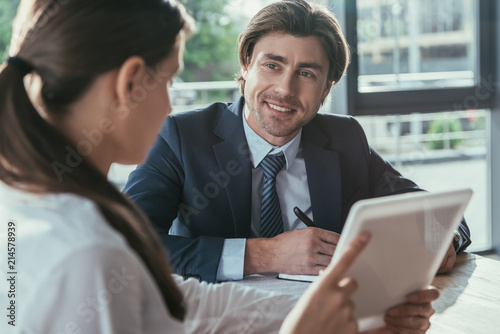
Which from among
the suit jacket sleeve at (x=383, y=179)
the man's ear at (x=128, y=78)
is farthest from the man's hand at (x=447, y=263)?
the man's ear at (x=128, y=78)

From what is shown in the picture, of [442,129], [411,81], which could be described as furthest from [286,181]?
[442,129]

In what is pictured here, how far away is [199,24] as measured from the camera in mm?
2826

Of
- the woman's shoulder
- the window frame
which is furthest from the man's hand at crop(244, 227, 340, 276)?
the window frame

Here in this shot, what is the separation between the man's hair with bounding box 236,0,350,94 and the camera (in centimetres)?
188

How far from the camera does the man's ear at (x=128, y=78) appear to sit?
2.62 ft

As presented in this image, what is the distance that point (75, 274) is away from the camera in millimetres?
596

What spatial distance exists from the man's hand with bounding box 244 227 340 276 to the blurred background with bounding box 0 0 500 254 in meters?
1.47

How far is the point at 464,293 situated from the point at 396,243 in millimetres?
556

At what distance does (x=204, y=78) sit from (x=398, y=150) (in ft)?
4.21

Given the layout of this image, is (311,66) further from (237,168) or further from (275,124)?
(237,168)

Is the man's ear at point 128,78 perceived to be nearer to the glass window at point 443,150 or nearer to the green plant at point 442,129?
the glass window at point 443,150

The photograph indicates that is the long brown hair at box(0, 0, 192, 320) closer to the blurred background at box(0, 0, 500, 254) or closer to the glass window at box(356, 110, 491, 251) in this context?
the blurred background at box(0, 0, 500, 254)

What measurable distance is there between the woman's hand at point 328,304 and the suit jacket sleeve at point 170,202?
0.69m

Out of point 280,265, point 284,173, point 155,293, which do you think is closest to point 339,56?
point 284,173
